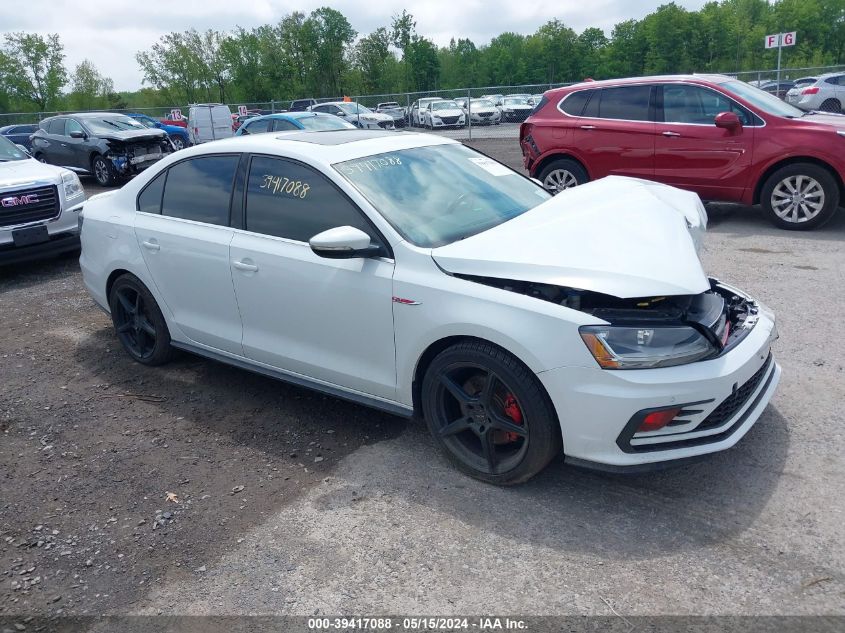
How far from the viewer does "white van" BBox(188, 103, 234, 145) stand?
76.6 feet

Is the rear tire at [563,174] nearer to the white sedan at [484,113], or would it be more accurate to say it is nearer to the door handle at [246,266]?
the door handle at [246,266]

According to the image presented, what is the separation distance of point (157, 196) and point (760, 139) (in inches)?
268

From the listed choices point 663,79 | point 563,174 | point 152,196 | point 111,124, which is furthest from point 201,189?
point 111,124

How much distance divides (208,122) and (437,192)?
21.5m

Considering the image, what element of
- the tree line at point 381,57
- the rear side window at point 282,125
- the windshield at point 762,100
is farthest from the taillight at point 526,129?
the tree line at point 381,57

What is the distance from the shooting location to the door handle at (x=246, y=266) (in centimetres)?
414

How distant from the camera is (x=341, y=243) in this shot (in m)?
3.46

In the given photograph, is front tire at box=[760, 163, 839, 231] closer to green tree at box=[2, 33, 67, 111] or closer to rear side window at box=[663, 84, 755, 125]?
rear side window at box=[663, 84, 755, 125]

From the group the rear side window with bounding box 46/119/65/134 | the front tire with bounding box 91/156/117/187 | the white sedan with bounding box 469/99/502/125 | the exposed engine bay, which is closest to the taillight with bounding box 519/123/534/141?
the exposed engine bay

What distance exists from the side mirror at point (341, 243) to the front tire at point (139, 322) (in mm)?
2023

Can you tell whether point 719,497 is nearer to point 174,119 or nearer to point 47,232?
point 47,232

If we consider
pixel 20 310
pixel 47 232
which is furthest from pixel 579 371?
pixel 47 232

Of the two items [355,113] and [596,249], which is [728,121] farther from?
[355,113]

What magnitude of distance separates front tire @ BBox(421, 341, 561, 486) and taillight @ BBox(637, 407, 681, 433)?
0.39 metres
